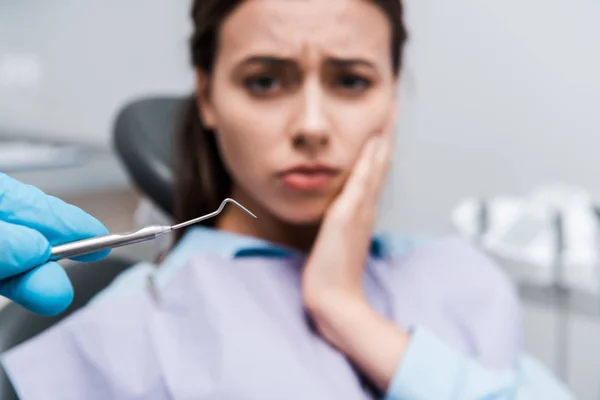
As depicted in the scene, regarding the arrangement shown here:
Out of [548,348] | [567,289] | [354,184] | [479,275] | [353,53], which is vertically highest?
[353,53]

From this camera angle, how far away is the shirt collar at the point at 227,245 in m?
0.43

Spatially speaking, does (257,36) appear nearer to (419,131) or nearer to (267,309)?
(267,309)

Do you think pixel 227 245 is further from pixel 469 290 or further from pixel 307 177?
pixel 469 290

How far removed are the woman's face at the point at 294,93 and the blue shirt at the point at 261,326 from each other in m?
0.07

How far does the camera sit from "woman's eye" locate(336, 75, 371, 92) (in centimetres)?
41

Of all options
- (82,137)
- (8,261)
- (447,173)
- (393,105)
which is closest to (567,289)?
(447,173)

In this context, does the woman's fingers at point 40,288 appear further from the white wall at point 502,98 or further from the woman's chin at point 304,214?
the white wall at point 502,98

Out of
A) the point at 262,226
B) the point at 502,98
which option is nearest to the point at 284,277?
the point at 262,226

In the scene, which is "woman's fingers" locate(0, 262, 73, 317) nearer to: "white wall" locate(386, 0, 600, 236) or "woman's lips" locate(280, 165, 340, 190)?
"woman's lips" locate(280, 165, 340, 190)

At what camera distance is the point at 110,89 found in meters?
0.86

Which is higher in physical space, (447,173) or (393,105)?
(393,105)

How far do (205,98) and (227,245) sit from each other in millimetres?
136

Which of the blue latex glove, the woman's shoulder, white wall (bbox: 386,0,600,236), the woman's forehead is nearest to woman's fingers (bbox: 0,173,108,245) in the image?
the blue latex glove

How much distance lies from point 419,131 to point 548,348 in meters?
0.39
